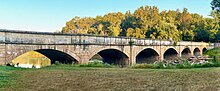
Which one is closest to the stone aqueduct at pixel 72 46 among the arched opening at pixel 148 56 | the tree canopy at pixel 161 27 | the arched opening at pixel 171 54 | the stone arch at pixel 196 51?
the arched opening at pixel 148 56

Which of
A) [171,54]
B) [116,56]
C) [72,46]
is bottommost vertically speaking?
[116,56]

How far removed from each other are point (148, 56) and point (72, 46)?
73.5ft

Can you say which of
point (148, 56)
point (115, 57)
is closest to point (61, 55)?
point (115, 57)

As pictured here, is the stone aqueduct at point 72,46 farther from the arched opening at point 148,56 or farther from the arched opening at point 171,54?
the arched opening at point 171,54

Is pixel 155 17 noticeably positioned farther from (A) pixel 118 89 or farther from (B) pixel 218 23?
(A) pixel 118 89

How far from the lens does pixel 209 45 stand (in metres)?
68.8

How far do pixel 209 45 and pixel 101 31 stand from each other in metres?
28.0

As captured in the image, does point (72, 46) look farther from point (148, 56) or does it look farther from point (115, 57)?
point (148, 56)

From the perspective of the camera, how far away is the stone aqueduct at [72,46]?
1998cm

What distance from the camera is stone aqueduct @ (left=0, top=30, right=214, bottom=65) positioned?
19981mm

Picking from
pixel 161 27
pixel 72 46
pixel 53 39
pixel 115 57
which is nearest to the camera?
pixel 53 39

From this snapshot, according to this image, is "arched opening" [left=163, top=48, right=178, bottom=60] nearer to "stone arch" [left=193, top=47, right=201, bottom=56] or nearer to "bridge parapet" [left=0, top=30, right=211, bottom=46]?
"stone arch" [left=193, top=47, right=201, bottom=56]

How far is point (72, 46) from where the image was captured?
2478 cm

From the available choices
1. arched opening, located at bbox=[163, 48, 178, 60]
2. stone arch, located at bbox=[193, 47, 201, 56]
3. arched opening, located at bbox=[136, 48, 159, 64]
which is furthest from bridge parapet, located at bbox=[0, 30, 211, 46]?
stone arch, located at bbox=[193, 47, 201, 56]
